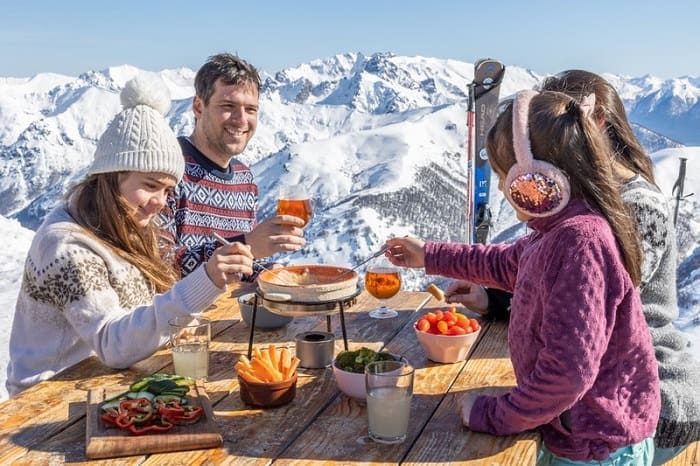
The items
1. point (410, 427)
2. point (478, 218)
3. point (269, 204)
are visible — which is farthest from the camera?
point (269, 204)

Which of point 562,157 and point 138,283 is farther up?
point 562,157

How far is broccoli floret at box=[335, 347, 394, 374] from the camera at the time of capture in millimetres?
2377

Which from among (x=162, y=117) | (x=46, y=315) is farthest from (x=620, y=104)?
(x=46, y=315)

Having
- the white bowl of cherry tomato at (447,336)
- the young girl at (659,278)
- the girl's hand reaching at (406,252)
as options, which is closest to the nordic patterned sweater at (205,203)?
the girl's hand reaching at (406,252)

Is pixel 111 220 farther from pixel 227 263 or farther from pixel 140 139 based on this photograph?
pixel 227 263

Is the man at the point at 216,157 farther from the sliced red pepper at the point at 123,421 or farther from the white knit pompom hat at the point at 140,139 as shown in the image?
the sliced red pepper at the point at 123,421

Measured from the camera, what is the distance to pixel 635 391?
7.27ft

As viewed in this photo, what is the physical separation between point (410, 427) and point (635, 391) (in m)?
0.73

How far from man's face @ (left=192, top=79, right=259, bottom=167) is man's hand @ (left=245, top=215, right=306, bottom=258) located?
1.72 m

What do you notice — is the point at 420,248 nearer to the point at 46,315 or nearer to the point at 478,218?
the point at 46,315

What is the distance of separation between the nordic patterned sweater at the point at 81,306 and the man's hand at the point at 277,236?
558 mm

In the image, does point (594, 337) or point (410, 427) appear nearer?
point (594, 337)

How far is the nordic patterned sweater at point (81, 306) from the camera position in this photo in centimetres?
263

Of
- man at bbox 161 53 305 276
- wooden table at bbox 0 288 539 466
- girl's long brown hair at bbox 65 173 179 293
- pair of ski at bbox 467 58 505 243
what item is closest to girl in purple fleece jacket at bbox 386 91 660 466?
wooden table at bbox 0 288 539 466
